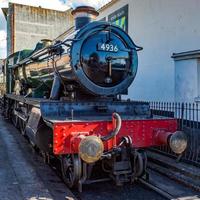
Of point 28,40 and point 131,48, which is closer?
point 131,48

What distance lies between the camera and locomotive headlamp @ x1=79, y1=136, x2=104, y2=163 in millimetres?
3766

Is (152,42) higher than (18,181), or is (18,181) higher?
(152,42)

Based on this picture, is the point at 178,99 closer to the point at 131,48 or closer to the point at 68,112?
the point at 131,48

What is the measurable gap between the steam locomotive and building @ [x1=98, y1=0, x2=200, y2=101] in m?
2.96

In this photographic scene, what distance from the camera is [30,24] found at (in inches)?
1122

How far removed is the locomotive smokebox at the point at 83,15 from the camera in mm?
5414

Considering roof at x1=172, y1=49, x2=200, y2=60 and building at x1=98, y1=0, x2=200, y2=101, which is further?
building at x1=98, y1=0, x2=200, y2=101

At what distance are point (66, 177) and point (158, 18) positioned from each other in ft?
20.5

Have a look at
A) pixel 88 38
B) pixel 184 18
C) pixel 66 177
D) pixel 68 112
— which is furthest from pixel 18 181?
pixel 184 18

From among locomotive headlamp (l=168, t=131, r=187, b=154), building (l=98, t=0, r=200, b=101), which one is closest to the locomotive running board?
locomotive headlamp (l=168, t=131, r=187, b=154)

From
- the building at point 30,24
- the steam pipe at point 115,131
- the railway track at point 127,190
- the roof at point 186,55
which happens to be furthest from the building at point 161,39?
the building at point 30,24

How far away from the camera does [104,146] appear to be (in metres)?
4.16

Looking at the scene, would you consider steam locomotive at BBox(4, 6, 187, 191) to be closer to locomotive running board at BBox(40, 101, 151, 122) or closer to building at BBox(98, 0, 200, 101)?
locomotive running board at BBox(40, 101, 151, 122)

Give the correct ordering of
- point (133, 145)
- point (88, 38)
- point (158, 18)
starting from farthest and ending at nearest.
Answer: point (158, 18) < point (88, 38) < point (133, 145)
